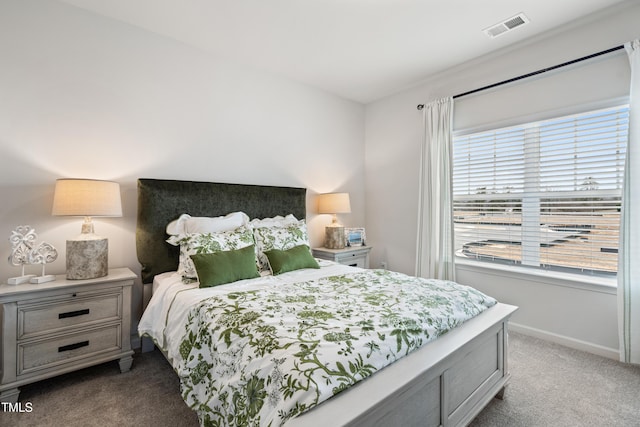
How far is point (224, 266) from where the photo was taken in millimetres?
2188

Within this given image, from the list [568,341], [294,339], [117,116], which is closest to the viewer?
[294,339]

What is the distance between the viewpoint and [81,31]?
2.33 metres

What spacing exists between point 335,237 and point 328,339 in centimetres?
243

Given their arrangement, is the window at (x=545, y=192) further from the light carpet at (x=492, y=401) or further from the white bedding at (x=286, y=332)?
the white bedding at (x=286, y=332)

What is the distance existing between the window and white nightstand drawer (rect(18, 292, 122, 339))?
3.35 meters

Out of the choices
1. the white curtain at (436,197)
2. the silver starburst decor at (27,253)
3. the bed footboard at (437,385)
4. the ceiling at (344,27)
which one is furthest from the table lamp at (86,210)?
the white curtain at (436,197)

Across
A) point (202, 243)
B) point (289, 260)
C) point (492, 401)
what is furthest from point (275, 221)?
point (492, 401)

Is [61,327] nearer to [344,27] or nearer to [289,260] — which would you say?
[289,260]

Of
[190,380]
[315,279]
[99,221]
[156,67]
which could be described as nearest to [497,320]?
[315,279]

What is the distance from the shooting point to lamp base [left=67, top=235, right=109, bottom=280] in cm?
206

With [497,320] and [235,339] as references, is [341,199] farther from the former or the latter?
[235,339]

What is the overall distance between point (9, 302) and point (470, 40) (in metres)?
3.97

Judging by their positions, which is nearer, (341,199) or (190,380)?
(190,380)

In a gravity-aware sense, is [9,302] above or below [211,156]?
below
